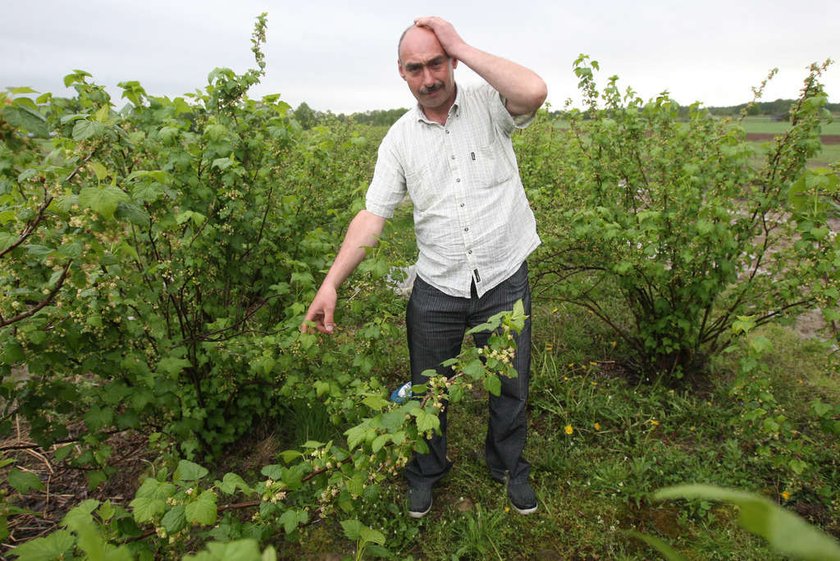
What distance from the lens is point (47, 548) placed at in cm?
125

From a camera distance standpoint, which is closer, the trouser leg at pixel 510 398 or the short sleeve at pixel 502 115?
the short sleeve at pixel 502 115

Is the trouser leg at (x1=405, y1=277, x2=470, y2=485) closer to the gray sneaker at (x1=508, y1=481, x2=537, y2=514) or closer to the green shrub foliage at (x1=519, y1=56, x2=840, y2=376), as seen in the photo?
the gray sneaker at (x1=508, y1=481, x2=537, y2=514)

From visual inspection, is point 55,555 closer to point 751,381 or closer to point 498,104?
point 498,104

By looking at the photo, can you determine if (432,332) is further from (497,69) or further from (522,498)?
(497,69)

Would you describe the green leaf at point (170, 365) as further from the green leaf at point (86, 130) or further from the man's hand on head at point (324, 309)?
the green leaf at point (86, 130)

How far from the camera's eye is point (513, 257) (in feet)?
8.14

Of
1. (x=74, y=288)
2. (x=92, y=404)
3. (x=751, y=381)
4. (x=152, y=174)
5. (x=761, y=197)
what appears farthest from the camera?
(x=761, y=197)

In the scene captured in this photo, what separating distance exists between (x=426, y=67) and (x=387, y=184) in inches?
22.8

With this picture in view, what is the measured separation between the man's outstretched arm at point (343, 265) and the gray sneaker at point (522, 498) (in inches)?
57.1

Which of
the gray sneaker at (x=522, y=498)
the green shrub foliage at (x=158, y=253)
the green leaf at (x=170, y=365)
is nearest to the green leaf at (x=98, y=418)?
the green shrub foliage at (x=158, y=253)

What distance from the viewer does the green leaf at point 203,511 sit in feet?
4.56

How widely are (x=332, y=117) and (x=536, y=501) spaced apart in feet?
16.3

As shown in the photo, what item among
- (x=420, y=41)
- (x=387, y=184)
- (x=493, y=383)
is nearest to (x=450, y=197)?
(x=387, y=184)

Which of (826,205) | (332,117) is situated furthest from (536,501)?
(332,117)
